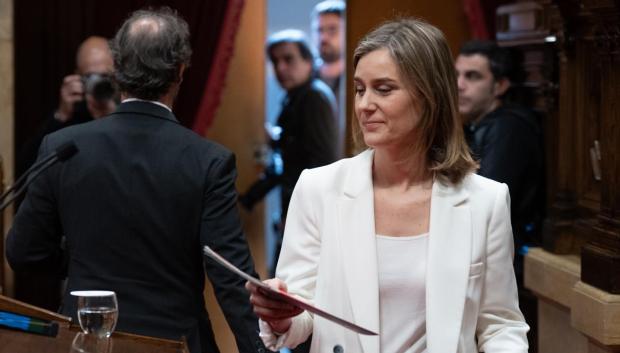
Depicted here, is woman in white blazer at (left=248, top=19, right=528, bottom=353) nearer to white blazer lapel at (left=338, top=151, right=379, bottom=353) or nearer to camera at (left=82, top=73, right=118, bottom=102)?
white blazer lapel at (left=338, top=151, right=379, bottom=353)

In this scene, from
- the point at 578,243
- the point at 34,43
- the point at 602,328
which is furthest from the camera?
the point at 34,43

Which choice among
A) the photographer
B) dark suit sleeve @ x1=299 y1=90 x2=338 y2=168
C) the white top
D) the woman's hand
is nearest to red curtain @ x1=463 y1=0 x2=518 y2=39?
dark suit sleeve @ x1=299 y1=90 x2=338 y2=168

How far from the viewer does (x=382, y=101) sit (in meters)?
2.46

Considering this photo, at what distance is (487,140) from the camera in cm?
459

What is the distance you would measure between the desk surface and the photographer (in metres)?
2.11

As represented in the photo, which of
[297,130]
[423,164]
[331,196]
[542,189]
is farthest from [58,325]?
[297,130]

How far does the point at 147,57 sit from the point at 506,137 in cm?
183

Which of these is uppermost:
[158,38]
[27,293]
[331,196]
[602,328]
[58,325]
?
[158,38]

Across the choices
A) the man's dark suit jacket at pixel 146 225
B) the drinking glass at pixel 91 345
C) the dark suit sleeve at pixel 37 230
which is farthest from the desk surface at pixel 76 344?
the dark suit sleeve at pixel 37 230

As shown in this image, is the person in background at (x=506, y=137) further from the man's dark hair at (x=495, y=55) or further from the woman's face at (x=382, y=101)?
the woman's face at (x=382, y=101)

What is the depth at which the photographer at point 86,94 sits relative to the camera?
4598 millimetres

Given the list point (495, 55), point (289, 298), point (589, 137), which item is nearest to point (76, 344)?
point (289, 298)

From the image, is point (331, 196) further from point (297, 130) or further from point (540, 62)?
point (297, 130)

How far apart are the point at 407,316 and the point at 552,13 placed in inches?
106
